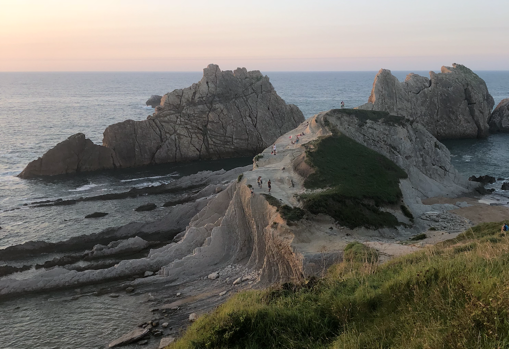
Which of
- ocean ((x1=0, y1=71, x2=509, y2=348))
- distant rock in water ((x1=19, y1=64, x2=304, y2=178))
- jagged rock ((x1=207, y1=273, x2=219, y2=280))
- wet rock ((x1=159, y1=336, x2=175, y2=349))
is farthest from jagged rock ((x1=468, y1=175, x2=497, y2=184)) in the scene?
wet rock ((x1=159, y1=336, x2=175, y2=349))

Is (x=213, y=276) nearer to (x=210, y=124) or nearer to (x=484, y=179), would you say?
(x=484, y=179)

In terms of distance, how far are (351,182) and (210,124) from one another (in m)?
43.5

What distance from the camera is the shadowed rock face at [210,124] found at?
72.3m

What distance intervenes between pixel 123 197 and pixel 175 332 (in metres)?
33.2

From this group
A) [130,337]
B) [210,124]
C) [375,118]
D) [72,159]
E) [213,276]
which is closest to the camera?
[130,337]

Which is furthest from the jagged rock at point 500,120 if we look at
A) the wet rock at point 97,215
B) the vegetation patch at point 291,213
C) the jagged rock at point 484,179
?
the wet rock at point 97,215

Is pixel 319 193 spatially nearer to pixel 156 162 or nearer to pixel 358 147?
pixel 358 147

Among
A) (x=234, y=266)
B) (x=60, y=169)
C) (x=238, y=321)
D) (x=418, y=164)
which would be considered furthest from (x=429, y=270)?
(x=60, y=169)

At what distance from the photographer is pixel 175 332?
24.7 m

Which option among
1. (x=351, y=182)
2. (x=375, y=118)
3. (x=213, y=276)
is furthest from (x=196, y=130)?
(x=213, y=276)

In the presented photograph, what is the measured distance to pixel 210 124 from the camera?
77.4 metres

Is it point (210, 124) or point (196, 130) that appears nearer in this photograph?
point (196, 130)

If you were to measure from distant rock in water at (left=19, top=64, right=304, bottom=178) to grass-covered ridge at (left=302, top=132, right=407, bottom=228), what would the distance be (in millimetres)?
32155

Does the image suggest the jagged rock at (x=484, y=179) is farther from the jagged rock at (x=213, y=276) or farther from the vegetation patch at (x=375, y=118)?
the jagged rock at (x=213, y=276)
